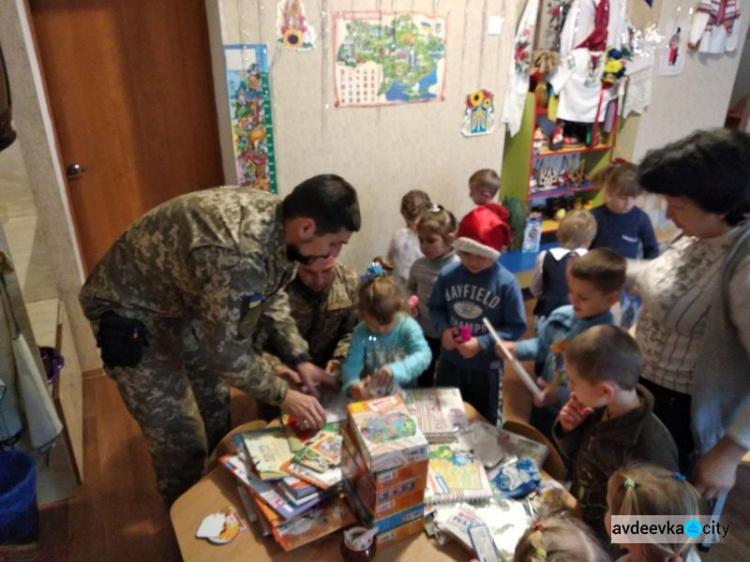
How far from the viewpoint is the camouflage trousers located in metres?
1.81

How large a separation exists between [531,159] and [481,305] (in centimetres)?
223

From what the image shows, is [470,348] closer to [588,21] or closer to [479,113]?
[479,113]

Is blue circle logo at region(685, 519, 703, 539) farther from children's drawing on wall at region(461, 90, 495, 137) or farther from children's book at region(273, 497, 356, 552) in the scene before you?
children's drawing on wall at region(461, 90, 495, 137)

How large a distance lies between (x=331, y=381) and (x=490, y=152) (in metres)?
2.52

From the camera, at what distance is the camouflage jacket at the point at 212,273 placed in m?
1.48

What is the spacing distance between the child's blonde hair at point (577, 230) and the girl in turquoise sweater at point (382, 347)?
111cm

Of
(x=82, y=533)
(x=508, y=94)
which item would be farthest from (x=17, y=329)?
(x=508, y=94)

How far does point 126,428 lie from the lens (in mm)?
2775

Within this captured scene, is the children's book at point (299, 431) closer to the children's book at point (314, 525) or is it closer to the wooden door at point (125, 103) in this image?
the children's book at point (314, 525)

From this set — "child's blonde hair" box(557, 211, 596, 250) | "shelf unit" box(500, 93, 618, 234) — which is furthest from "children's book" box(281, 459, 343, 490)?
"shelf unit" box(500, 93, 618, 234)

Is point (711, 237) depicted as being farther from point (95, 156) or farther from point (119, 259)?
point (95, 156)

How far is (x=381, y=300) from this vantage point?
1.78m

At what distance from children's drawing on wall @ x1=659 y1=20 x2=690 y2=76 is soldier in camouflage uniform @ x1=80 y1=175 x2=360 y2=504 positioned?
407 cm

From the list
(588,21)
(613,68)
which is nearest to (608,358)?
(588,21)
